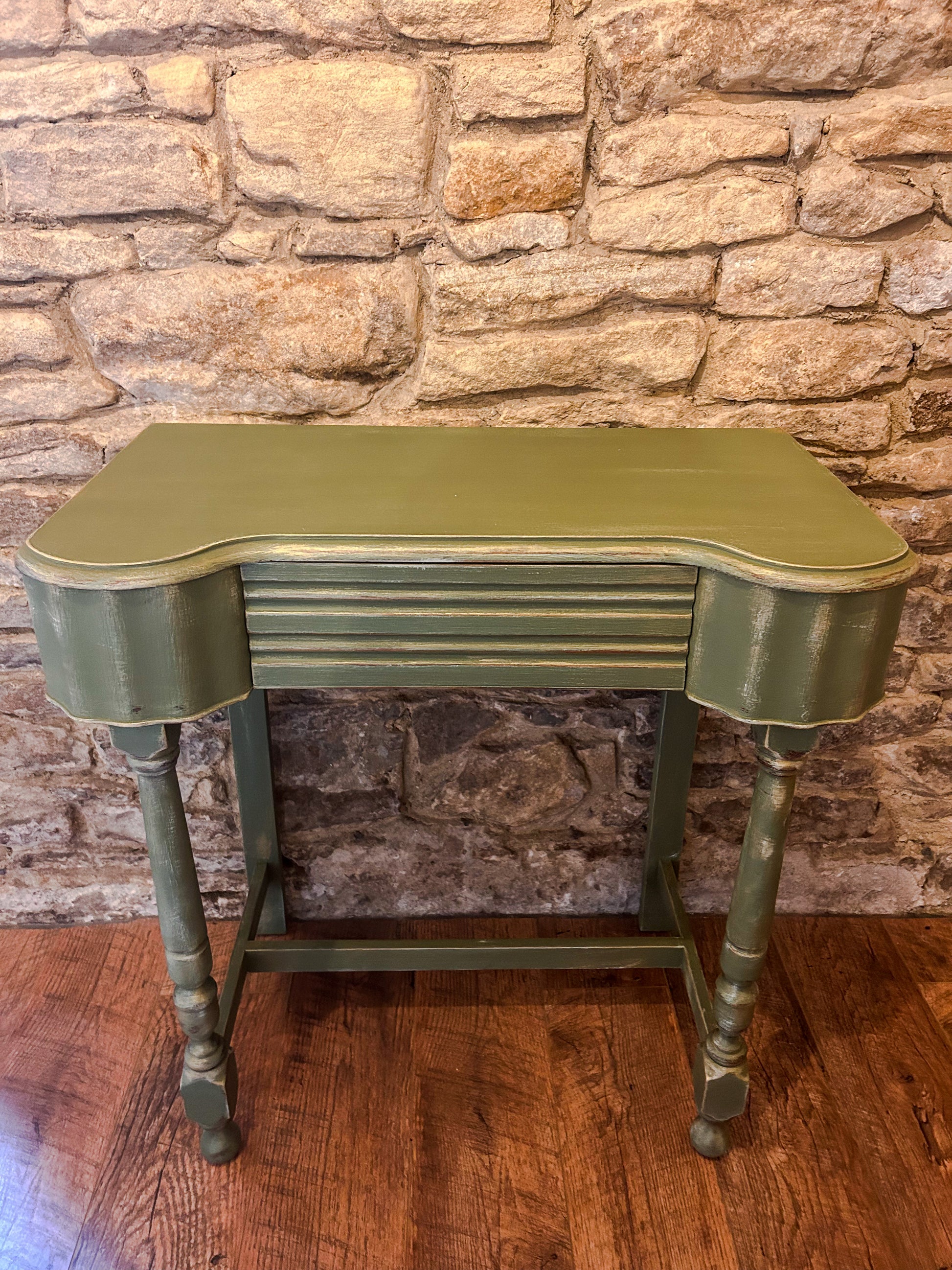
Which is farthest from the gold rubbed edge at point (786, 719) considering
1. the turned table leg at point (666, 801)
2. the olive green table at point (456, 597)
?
the turned table leg at point (666, 801)

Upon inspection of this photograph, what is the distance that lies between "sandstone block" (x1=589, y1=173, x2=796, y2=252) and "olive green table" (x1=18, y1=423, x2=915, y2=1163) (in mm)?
444

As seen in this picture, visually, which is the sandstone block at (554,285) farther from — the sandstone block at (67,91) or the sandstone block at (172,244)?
the sandstone block at (67,91)

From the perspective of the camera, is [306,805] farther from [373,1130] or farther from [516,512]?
[516,512]

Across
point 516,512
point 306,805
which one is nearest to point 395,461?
point 516,512

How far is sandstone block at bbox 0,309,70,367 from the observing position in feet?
5.99

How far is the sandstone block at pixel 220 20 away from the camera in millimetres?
1632

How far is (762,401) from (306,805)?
4.25 feet

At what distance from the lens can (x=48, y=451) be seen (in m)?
1.91

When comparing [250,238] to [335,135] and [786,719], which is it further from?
[786,719]

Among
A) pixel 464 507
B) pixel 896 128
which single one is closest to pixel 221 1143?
pixel 464 507

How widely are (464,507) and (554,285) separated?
2.01ft

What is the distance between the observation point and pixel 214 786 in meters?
2.17

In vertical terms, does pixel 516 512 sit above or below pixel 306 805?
above

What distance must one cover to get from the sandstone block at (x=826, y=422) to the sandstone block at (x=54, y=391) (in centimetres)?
121
